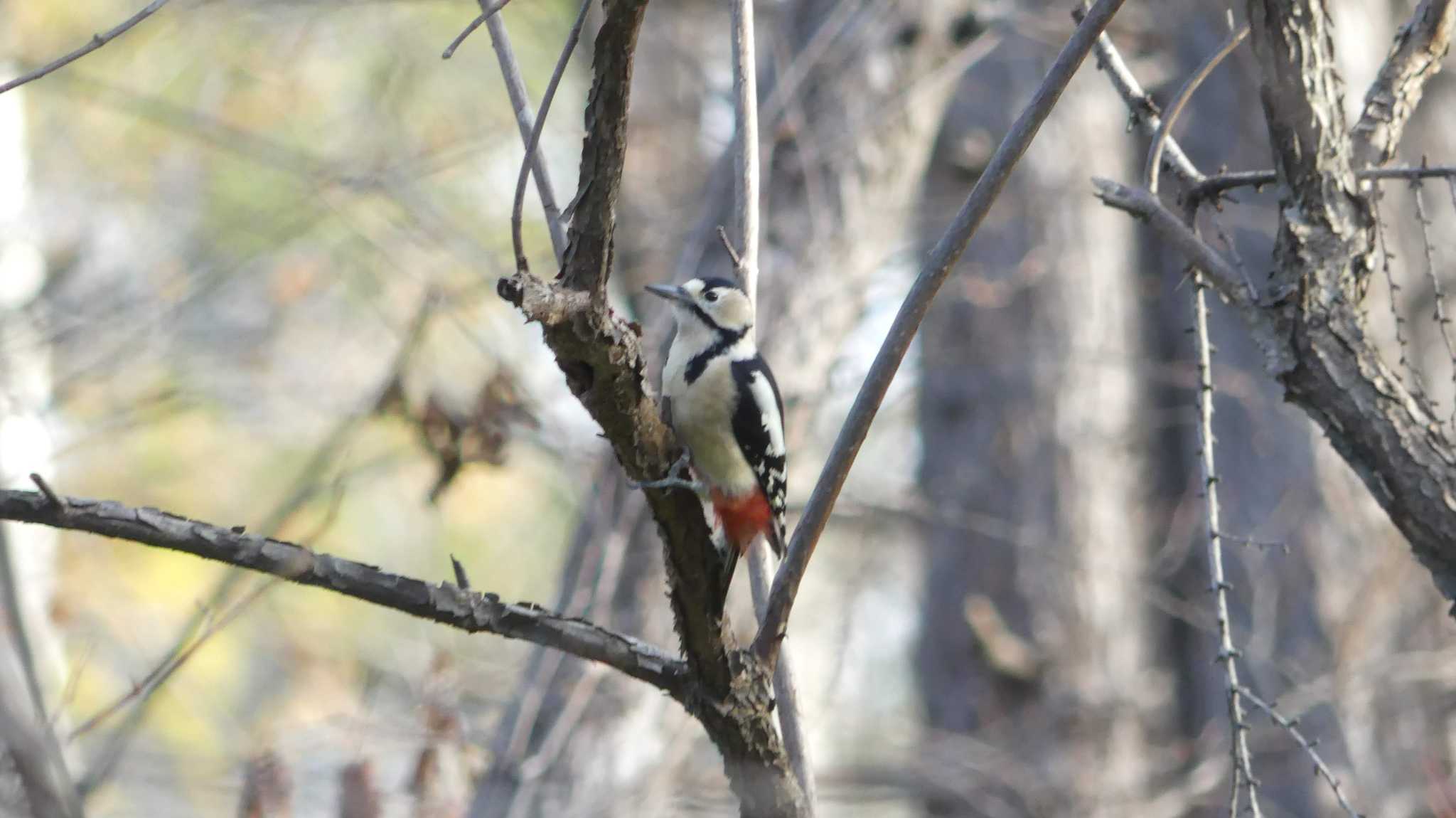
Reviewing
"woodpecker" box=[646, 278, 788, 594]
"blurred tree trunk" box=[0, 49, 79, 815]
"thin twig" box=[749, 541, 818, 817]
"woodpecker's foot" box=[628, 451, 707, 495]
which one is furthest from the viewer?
"woodpecker" box=[646, 278, 788, 594]

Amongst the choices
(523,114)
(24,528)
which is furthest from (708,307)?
(24,528)

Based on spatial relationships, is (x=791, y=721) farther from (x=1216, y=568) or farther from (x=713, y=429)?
(x=713, y=429)

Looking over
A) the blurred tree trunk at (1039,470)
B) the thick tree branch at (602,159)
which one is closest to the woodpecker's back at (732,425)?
the thick tree branch at (602,159)

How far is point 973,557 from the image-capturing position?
9.27 metres

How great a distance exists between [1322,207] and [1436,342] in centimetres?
572

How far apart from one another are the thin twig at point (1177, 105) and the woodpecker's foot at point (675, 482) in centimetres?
128

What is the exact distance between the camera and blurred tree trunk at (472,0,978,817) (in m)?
5.54

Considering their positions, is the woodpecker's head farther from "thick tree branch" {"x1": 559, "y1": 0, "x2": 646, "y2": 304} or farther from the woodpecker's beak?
"thick tree branch" {"x1": 559, "y1": 0, "x2": 646, "y2": 304}

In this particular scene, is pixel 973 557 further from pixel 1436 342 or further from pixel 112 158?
pixel 112 158

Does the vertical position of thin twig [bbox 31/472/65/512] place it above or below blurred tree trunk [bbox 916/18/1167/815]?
below

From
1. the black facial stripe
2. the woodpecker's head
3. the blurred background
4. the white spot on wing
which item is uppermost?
the blurred background

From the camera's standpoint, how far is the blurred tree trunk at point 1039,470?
829cm

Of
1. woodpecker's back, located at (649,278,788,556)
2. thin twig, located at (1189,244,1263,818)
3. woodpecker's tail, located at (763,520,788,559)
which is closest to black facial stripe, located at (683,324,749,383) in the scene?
woodpecker's back, located at (649,278,788,556)

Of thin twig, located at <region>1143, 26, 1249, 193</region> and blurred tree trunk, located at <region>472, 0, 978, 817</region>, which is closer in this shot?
thin twig, located at <region>1143, 26, 1249, 193</region>
